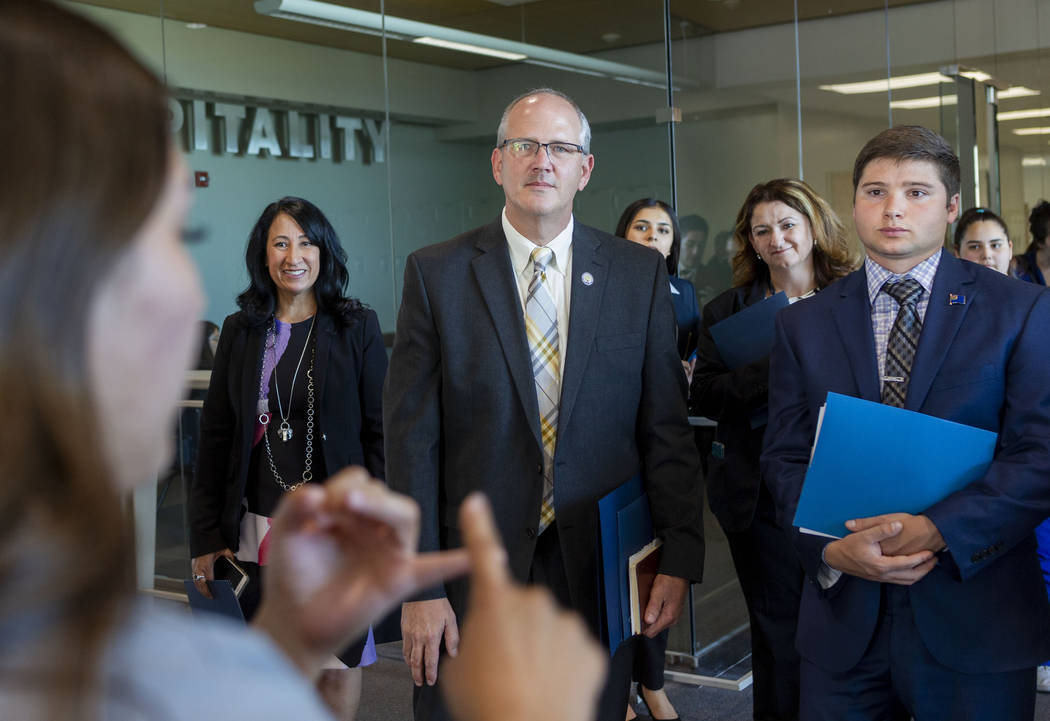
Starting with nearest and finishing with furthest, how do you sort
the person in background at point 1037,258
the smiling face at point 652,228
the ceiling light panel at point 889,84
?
the smiling face at point 652,228
the person in background at point 1037,258
the ceiling light panel at point 889,84

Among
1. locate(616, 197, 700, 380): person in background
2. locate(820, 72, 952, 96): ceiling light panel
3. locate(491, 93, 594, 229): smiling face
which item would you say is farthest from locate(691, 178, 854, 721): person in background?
locate(820, 72, 952, 96): ceiling light panel

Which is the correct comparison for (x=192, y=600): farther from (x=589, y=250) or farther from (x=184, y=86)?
(x=184, y=86)

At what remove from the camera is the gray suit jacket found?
253 cm

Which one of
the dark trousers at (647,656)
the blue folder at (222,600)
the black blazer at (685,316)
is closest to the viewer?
the dark trousers at (647,656)

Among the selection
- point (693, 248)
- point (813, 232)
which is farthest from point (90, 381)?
point (693, 248)

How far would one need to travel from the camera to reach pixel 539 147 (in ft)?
8.79

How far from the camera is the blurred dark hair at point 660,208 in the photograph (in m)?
4.75

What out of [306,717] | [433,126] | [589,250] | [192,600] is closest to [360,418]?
[192,600]

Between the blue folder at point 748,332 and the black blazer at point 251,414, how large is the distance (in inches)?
46.7

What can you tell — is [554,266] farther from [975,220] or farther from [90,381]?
[975,220]

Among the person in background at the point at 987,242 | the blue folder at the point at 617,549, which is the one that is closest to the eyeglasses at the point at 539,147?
the blue folder at the point at 617,549

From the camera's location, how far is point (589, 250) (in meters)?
2.69

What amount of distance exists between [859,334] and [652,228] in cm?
233

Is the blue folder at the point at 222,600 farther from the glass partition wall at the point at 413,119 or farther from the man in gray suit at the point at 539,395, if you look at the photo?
the glass partition wall at the point at 413,119
